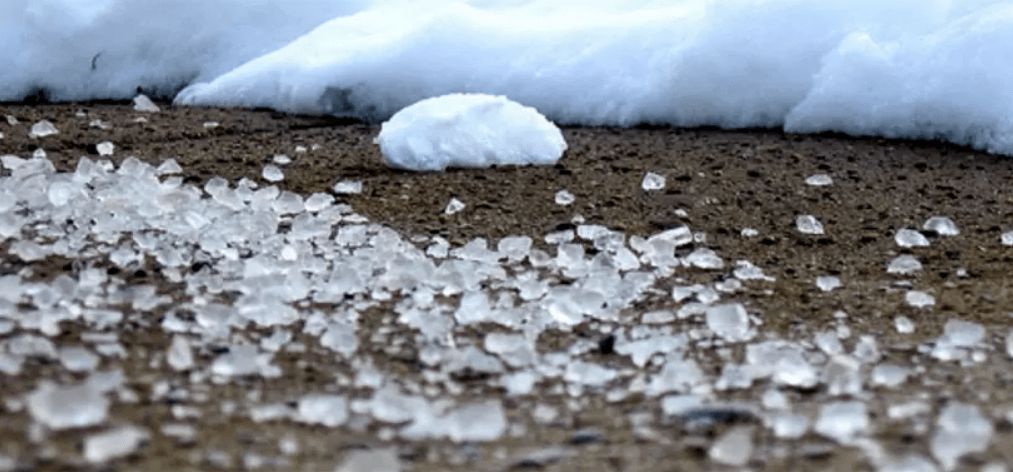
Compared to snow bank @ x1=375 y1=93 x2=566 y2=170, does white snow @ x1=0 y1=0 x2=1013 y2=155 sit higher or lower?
higher

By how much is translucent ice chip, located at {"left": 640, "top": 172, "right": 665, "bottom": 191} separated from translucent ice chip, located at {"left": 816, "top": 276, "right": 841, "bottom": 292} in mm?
475

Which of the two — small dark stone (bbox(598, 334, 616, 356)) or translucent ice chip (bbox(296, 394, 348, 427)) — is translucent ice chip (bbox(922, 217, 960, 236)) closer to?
small dark stone (bbox(598, 334, 616, 356))

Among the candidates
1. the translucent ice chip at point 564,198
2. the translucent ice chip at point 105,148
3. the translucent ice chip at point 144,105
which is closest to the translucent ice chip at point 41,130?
the translucent ice chip at point 105,148

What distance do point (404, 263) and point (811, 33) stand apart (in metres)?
1.34

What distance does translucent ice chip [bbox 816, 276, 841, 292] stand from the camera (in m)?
1.48

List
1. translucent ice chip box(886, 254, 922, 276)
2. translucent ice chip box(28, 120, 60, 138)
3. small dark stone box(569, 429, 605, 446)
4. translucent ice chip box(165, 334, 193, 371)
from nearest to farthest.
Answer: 1. small dark stone box(569, 429, 605, 446)
2. translucent ice chip box(165, 334, 193, 371)
3. translucent ice chip box(886, 254, 922, 276)
4. translucent ice chip box(28, 120, 60, 138)

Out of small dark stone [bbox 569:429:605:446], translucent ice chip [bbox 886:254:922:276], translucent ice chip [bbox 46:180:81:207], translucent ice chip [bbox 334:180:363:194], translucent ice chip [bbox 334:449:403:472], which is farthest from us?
translucent ice chip [bbox 334:180:363:194]

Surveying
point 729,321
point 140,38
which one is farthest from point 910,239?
point 140,38

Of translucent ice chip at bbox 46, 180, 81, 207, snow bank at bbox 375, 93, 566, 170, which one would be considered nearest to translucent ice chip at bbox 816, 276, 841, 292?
snow bank at bbox 375, 93, 566, 170

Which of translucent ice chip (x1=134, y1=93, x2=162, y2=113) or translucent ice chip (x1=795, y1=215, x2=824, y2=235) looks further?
translucent ice chip (x1=134, y1=93, x2=162, y2=113)

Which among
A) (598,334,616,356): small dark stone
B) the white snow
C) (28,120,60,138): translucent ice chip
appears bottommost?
(598,334,616,356): small dark stone

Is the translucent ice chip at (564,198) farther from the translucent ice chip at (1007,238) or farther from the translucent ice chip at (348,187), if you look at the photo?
the translucent ice chip at (1007,238)

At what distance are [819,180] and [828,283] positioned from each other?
1.73 ft

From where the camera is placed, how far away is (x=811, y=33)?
8.01 feet
